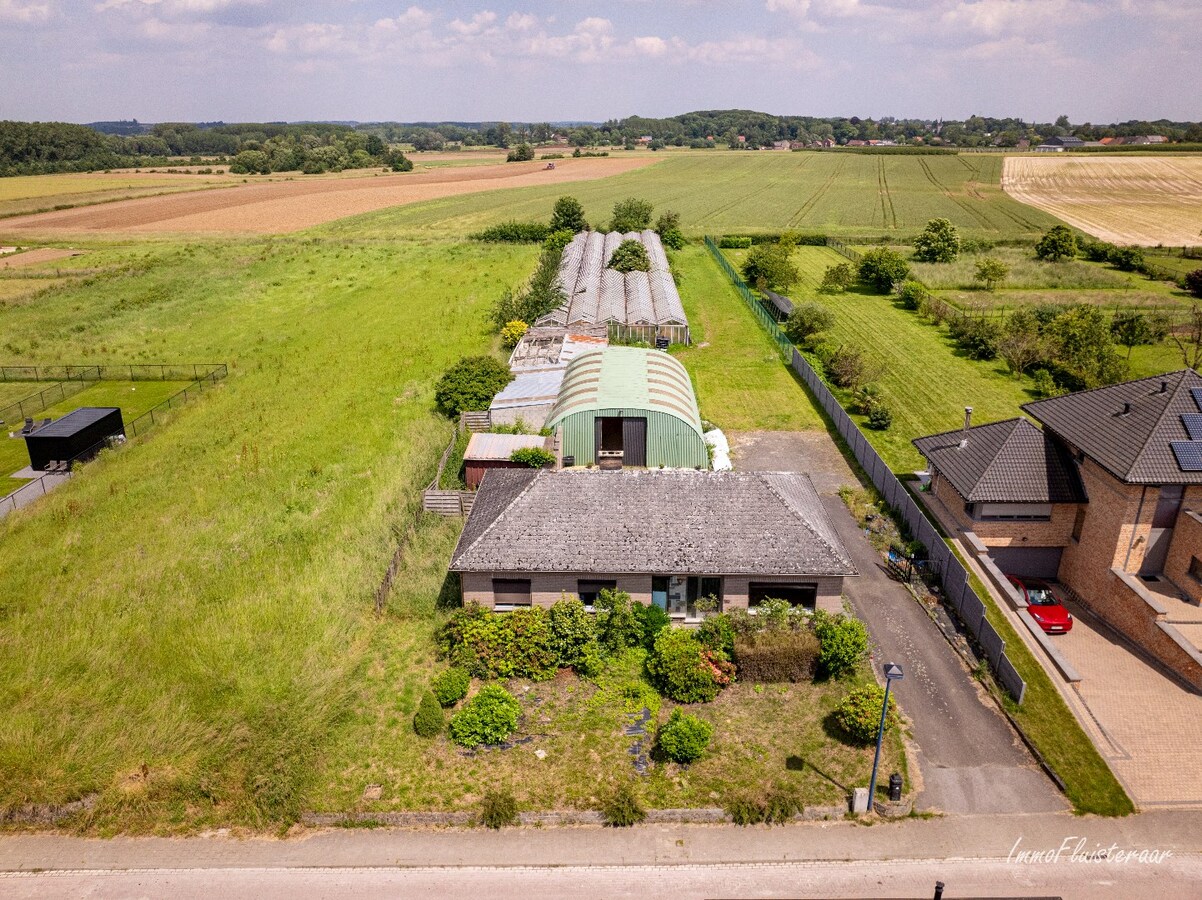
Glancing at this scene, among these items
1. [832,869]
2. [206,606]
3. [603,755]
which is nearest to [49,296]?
[206,606]

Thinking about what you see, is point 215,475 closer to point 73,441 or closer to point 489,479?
point 73,441

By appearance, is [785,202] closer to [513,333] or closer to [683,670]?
[513,333]

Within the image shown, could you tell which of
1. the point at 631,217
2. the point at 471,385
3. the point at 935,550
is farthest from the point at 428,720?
the point at 631,217

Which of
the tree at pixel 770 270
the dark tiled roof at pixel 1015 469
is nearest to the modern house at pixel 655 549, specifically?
the dark tiled roof at pixel 1015 469

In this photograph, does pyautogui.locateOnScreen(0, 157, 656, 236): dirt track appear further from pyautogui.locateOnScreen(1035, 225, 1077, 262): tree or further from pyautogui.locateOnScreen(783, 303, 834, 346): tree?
pyautogui.locateOnScreen(1035, 225, 1077, 262): tree

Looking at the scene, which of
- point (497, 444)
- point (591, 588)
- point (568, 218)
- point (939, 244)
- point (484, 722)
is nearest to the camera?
point (484, 722)

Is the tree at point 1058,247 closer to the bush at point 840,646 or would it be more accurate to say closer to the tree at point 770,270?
the tree at point 770,270

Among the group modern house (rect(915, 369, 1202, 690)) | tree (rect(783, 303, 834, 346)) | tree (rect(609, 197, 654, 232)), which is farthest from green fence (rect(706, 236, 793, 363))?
modern house (rect(915, 369, 1202, 690))
